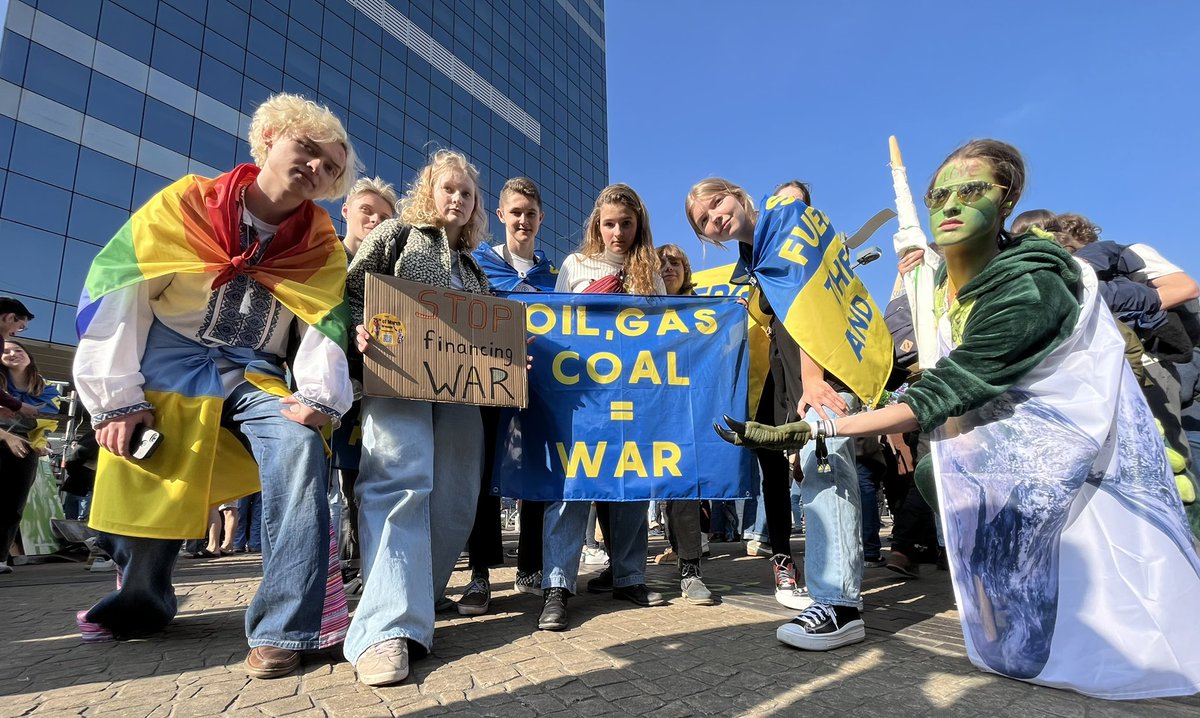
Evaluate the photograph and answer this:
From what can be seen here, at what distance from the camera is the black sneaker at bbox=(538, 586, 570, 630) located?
8.45 feet

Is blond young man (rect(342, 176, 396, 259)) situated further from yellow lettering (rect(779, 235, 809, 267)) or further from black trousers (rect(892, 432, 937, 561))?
black trousers (rect(892, 432, 937, 561))

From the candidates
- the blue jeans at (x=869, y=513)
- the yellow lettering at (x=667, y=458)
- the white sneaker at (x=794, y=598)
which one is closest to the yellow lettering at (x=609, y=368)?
the yellow lettering at (x=667, y=458)

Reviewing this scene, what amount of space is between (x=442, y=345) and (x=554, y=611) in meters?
1.21

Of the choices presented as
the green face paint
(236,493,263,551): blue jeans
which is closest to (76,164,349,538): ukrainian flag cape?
the green face paint

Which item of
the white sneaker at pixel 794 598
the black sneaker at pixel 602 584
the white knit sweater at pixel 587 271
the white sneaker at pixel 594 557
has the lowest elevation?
the white sneaker at pixel 594 557

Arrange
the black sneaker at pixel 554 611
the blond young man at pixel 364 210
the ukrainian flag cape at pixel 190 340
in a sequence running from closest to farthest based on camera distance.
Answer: the ukrainian flag cape at pixel 190 340
the black sneaker at pixel 554 611
the blond young man at pixel 364 210

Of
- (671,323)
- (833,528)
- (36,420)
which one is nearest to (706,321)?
(671,323)

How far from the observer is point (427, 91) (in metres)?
34.2

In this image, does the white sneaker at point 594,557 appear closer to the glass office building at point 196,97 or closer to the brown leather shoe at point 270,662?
the brown leather shoe at point 270,662

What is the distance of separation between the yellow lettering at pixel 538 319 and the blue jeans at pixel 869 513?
2964 mm

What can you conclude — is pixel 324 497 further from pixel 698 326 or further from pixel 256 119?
pixel 698 326

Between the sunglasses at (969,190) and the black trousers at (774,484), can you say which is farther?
the black trousers at (774,484)

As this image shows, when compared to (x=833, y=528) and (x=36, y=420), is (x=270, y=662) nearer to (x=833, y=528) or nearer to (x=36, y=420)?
(x=833, y=528)

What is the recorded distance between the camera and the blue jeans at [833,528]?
246cm
